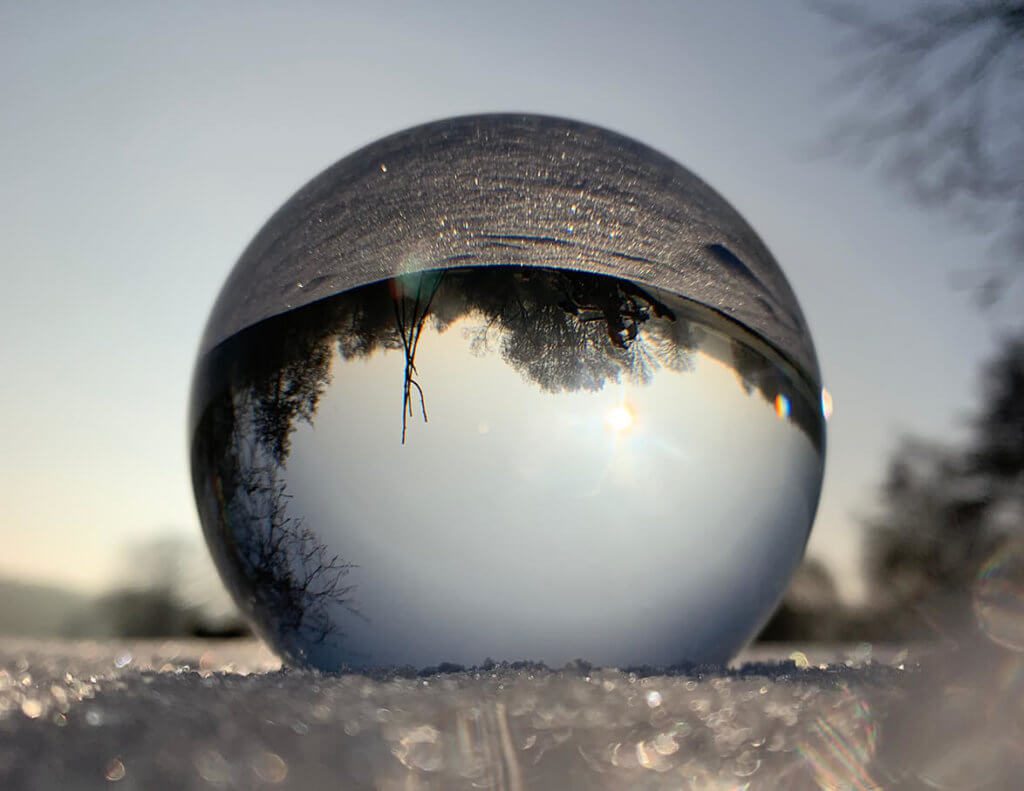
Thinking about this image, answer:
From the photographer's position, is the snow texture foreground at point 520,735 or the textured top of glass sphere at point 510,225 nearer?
the snow texture foreground at point 520,735

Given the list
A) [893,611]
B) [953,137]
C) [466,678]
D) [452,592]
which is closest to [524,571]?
[452,592]

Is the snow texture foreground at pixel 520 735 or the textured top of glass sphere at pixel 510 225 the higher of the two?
the textured top of glass sphere at pixel 510 225

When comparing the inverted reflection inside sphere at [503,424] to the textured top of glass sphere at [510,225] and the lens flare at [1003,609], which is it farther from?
the lens flare at [1003,609]

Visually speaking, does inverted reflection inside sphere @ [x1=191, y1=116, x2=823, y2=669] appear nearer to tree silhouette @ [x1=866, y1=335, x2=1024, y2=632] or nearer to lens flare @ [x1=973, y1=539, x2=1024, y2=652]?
lens flare @ [x1=973, y1=539, x2=1024, y2=652]

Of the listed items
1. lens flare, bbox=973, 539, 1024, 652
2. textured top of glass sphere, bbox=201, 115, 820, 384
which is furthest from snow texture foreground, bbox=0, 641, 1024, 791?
textured top of glass sphere, bbox=201, 115, 820, 384

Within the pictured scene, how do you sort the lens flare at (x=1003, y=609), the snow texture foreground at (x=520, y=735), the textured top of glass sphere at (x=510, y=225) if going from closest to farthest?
the snow texture foreground at (x=520, y=735) < the lens flare at (x=1003, y=609) < the textured top of glass sphere at (x=510, y=225)

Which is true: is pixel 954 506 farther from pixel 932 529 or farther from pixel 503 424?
pixel 503 424

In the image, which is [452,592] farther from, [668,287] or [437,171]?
[437,171]

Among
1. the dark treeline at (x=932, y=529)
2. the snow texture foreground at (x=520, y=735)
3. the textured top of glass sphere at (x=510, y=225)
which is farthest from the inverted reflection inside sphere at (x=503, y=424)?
the dark treeline at (x=932, y=529)
